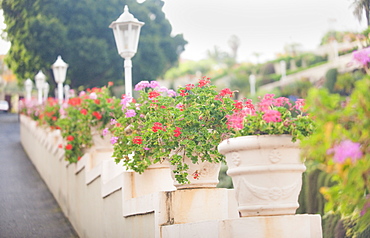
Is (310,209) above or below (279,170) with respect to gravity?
below

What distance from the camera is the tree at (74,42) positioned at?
28500 mm

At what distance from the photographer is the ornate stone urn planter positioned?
4965 millimetres

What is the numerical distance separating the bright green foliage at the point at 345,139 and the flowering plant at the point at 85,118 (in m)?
6.94

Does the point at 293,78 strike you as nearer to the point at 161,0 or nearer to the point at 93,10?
the point at 161,0

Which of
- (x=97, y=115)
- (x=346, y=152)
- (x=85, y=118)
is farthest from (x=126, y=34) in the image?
(x=346, y=152)

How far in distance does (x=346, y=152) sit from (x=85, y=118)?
7.65 m

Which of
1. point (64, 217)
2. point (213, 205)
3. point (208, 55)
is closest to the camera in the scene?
point (213, 205)

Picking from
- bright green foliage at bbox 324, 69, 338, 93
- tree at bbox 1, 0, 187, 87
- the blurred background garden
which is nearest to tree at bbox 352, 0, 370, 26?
the blurred background garden

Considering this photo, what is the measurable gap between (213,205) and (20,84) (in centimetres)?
2693

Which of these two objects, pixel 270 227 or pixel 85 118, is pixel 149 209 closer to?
pixel 270 227

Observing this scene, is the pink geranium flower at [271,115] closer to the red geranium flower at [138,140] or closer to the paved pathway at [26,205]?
the red geranium flower at [138,140]

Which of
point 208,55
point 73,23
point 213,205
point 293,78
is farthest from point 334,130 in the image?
point 208,55

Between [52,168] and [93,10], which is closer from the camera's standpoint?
[52,168]

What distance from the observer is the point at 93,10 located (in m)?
29.8
